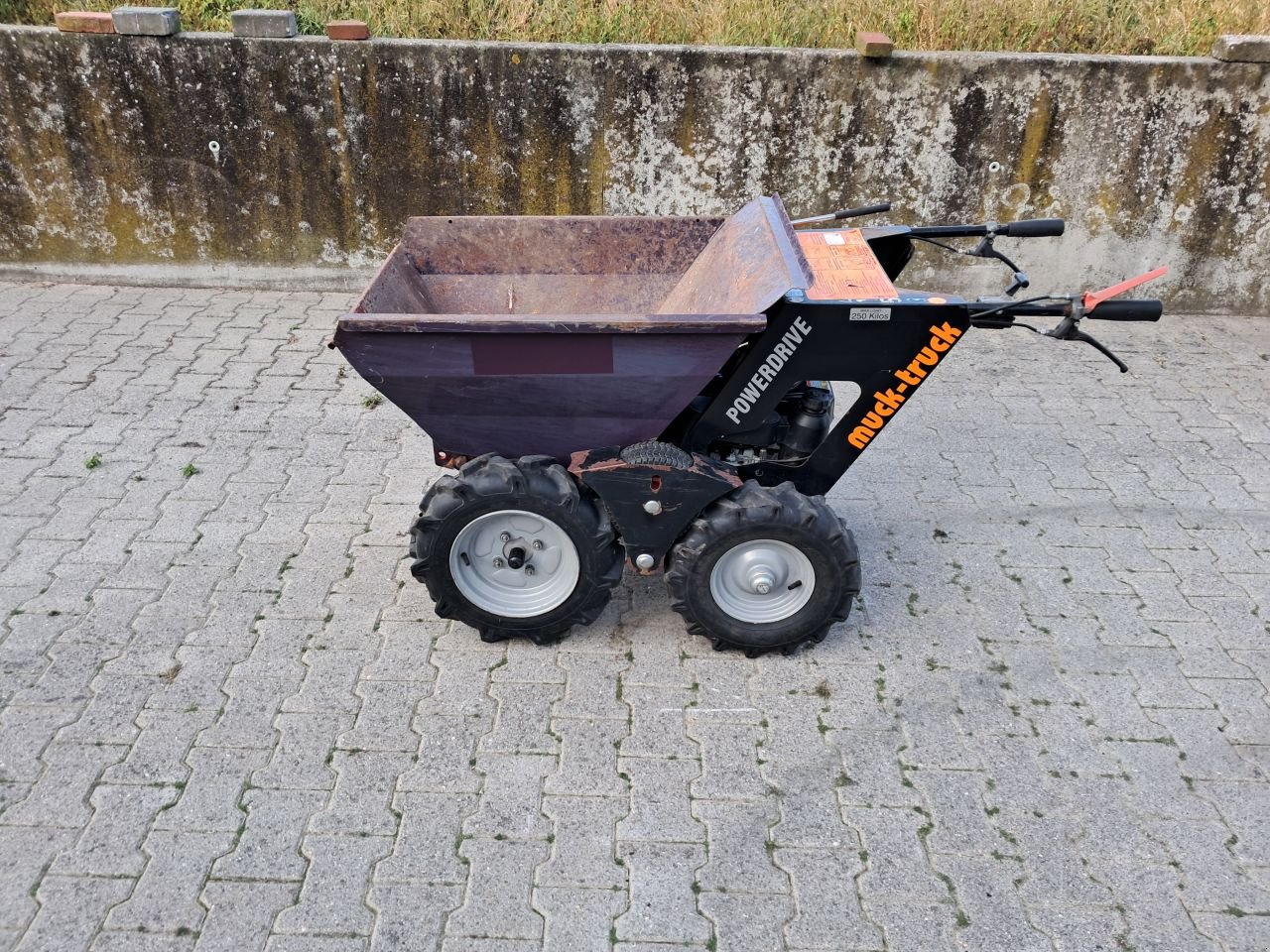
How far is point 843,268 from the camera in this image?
3895 millimetres

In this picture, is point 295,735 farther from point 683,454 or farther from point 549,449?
point 683,454

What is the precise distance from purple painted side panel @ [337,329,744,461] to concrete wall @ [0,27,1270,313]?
354 cm

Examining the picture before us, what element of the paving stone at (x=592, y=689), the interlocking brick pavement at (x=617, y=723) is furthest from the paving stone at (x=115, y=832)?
the paving stone at (x=592, y=689)

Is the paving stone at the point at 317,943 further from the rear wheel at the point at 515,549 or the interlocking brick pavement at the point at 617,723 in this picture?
the rear wheel at the point at 515,549

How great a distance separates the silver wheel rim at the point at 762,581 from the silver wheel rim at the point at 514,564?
548mm

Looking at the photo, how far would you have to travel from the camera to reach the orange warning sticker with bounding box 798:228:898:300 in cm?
356

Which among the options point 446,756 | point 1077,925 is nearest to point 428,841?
point 446,756

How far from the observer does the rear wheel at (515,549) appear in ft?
11.8

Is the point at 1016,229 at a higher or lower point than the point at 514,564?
higher

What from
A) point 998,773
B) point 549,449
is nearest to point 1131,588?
point 998,773

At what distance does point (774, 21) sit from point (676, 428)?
4190 mm

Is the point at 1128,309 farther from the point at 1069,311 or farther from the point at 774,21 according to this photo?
the point at 774,21

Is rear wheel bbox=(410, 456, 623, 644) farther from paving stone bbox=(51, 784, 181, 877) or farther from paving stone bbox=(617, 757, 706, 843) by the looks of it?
paving stone bbox=(51, 784, 181, 877)

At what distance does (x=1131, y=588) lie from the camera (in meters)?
4.31
